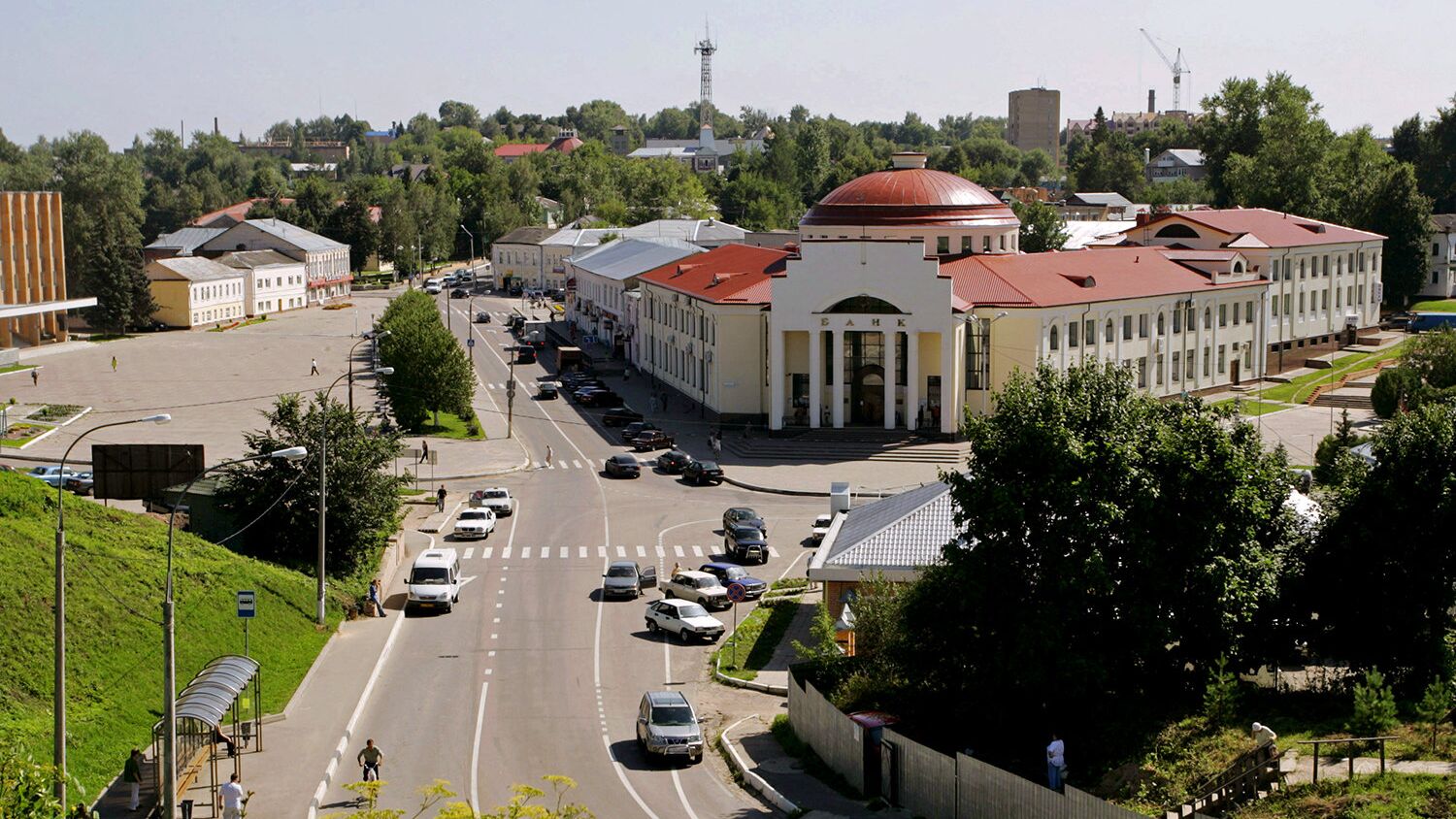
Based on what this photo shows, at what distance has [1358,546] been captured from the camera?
30.6 meters

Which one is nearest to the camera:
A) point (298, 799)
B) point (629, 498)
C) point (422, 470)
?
point (298, 799)

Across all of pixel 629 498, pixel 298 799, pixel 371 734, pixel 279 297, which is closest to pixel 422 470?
pixel 629 498

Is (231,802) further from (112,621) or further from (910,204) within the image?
(910,204)

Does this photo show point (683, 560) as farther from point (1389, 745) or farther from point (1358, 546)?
point (1389, 745)

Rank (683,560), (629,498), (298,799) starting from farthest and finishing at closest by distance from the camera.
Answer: (629,498)
(683,560)
(298,799)

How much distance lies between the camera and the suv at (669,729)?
32.3 metres

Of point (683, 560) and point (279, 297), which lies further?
point (279, 297)

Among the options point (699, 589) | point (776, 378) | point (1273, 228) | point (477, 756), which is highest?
point (1273, 228)

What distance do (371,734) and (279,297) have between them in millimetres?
117560

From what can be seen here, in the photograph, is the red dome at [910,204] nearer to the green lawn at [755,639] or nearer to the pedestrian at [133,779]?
the green lawn at [755,639]

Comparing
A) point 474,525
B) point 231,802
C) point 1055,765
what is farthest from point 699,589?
point 231,802

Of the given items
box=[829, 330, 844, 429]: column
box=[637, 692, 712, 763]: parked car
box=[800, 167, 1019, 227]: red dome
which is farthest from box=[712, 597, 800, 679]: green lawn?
box=[800, 167, 1019, 227]: red dome

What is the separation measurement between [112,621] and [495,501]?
28.2 m

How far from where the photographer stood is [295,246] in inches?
6038
